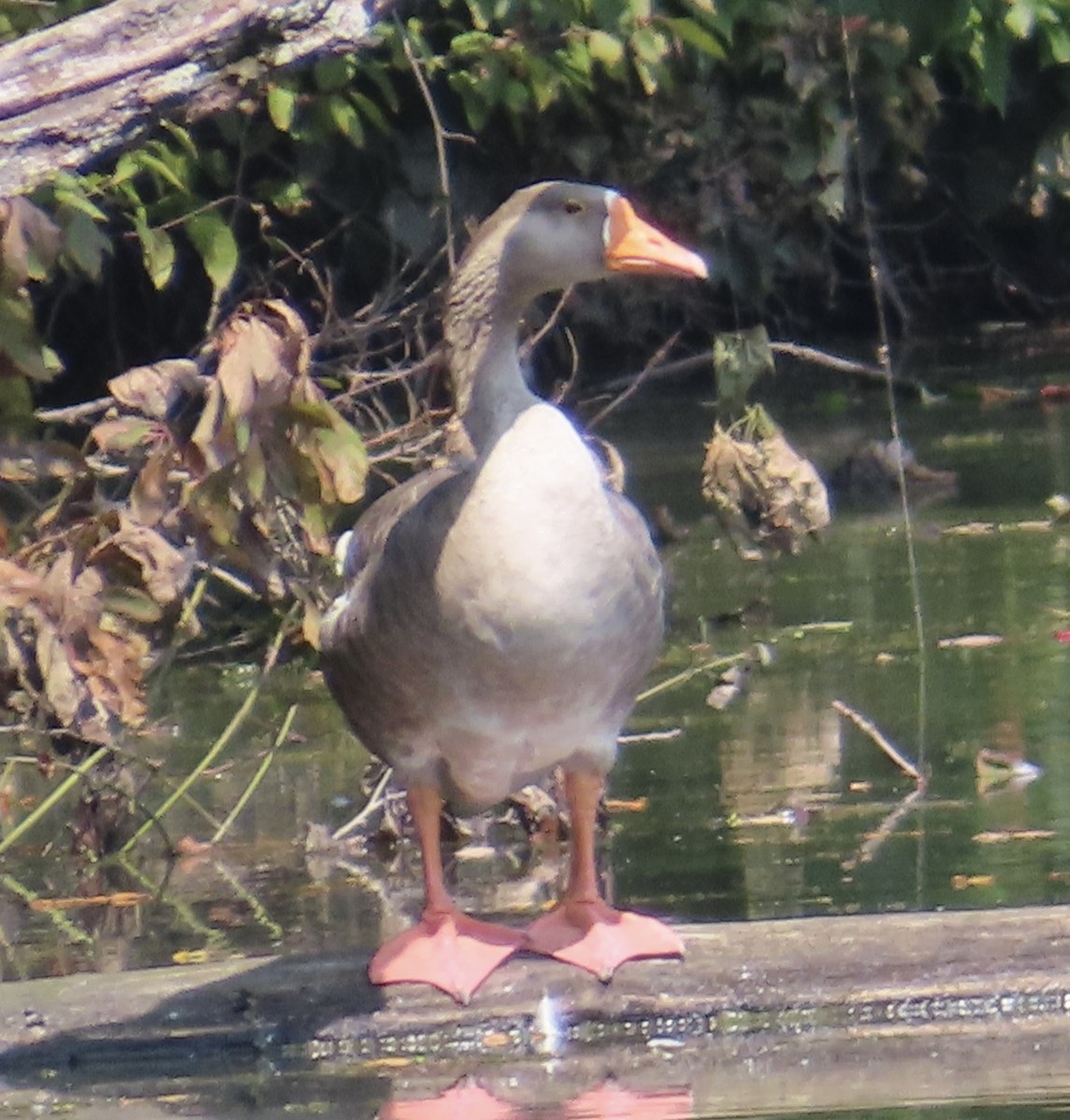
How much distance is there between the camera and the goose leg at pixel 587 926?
15.7 feet

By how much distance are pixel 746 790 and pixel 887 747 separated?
0.36 m

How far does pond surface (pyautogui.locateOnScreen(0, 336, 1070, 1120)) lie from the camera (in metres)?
5.68

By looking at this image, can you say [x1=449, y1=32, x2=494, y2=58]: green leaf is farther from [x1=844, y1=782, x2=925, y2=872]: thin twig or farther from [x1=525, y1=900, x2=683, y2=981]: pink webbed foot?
[x1=525, y1=900, x2=683, y2=981]: pink webbed foot

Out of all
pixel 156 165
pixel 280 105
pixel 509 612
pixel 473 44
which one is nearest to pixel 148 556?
pixel 509 612

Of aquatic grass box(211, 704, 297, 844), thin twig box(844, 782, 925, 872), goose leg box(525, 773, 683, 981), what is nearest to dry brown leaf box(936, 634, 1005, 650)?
thin twig box(844, 782, 925, 872)

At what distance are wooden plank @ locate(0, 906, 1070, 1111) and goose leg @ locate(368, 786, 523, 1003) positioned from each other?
0.04 meters

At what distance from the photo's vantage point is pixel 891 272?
18703 mm

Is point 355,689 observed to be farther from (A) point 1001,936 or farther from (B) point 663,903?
(A) point 1001,936

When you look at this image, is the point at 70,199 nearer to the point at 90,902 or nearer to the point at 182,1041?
the point at 90,902

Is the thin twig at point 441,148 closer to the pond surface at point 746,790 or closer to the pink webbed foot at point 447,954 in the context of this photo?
the pond surface at point 746,790

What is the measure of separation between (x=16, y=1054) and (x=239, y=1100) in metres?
0.44

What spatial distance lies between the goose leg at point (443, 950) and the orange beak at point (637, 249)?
3.80ft

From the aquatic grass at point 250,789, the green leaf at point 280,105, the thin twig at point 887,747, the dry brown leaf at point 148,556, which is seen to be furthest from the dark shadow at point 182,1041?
the green leaf at point 280,105

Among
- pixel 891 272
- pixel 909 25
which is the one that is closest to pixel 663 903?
pixel 909 25
